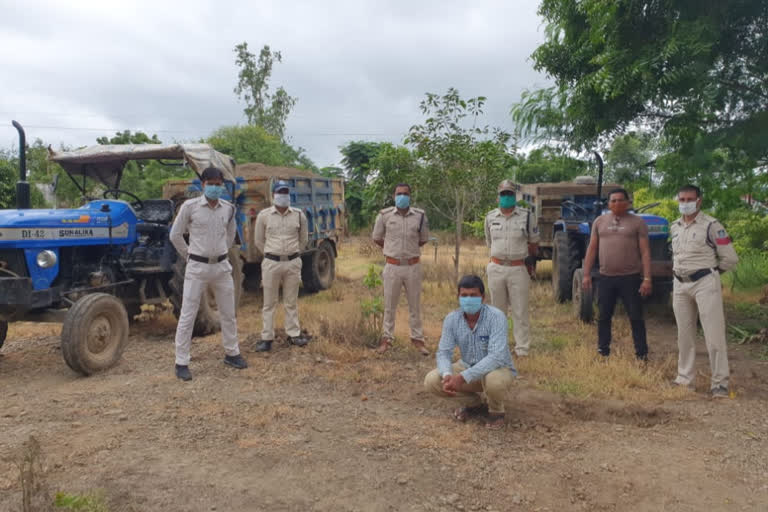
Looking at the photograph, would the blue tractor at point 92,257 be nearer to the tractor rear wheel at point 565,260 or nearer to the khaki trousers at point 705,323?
the tractor rear wheel at point 565,260

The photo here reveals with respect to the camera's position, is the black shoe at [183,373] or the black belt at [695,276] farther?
the black shoe at [183,373]

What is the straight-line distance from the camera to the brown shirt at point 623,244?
573 centimetres

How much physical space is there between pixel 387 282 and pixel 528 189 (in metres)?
5.63

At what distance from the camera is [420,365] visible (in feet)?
19.6

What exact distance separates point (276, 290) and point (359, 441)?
8.96 ft

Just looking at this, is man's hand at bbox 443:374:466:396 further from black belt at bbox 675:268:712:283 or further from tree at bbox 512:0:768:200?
tree at bbox 512:0:768:200

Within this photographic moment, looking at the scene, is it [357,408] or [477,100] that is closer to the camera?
[357,408]

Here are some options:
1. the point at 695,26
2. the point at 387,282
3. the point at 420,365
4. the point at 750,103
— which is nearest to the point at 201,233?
the point at 387,282

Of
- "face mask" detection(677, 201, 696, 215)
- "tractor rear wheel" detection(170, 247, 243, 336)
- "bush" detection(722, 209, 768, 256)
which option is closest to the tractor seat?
"tractor rear wheel" detection(170, 247, 243, 336)

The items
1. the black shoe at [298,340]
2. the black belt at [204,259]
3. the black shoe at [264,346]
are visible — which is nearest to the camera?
the black belt at [204,259]

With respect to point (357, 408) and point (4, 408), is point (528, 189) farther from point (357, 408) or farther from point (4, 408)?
point (4, 408)

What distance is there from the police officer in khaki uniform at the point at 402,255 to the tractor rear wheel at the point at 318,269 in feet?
12.2

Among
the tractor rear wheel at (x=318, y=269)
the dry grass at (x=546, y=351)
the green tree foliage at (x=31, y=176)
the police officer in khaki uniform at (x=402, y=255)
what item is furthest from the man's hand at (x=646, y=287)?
the green tree foliage at (x=31, y=176)

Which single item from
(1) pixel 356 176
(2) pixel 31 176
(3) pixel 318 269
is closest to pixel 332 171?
(1) pixel 356 176
